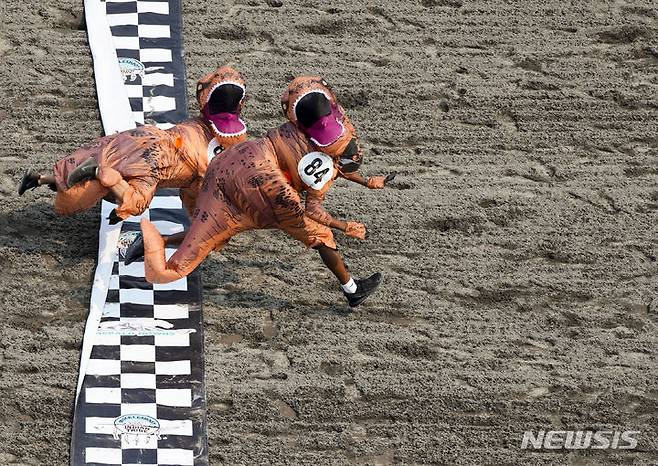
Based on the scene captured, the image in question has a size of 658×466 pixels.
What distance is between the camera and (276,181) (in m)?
7.06

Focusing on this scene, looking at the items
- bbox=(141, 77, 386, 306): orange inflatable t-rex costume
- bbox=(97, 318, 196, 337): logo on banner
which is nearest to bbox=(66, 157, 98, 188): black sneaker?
bbox=(141, 77, 386, 306): orange inflatable t-rex costume

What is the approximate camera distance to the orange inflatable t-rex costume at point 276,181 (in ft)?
23.1

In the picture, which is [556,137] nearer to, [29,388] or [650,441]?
[650,441]

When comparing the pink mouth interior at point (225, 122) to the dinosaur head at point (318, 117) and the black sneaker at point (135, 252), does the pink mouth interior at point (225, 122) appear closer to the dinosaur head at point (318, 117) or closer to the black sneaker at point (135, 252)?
the dinosaur head at point (318, 117)

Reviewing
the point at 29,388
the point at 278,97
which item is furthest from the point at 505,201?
the point at 29,388

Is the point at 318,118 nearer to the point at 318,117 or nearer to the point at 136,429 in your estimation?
the point at 318,117

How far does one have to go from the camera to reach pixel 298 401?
23.7ft

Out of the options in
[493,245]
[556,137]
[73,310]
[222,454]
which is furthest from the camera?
[556,137]

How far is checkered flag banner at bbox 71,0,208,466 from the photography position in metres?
6.95

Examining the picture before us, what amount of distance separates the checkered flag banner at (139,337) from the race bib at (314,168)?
111 cm

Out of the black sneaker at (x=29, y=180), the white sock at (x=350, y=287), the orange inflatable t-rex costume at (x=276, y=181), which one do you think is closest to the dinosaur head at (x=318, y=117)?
the orange inflatable t-rex costume at (x=276, y=181)

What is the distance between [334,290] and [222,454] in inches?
53.7

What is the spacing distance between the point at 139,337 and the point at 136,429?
0.64 m

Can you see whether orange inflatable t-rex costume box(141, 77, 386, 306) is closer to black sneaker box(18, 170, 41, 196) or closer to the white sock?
the white sock
